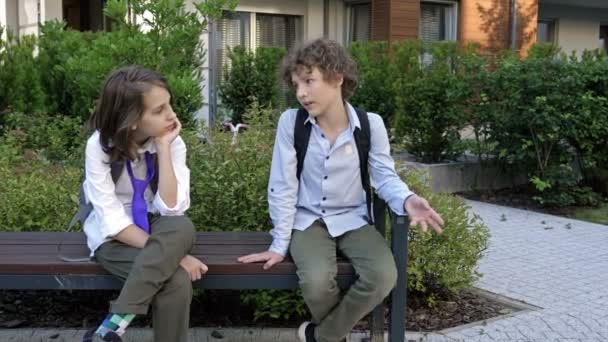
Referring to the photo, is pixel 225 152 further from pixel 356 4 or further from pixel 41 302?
pixel 356 4

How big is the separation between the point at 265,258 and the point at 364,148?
75cm

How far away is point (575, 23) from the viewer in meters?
18.4

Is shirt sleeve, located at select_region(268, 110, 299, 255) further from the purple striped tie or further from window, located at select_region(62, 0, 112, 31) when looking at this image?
window, located at select_region(62, 0, 112, 31)

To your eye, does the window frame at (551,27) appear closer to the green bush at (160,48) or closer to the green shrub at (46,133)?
the green shrub at (46,133)

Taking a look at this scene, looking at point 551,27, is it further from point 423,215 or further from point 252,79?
point 423,215

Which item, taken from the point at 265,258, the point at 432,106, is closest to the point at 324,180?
the point at 265,258

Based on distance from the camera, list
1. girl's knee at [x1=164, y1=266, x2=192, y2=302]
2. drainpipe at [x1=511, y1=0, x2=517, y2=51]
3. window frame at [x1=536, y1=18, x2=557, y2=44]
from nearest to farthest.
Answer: girl's knee at [x1=164, y1=266, x2=192, y2=302] → drainpipe at [x1=511, y1=0, x2=517, y2=51] → window frame at [x1=536, y1=18, x2=557, y2=44]

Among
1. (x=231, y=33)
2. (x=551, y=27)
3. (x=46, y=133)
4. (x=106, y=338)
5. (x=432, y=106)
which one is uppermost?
(x=551, y=27)

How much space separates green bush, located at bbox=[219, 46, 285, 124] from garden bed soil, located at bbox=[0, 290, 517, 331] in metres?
7.10

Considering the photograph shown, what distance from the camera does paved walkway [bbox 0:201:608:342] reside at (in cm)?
395

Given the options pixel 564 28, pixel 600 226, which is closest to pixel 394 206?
pixel 600 226

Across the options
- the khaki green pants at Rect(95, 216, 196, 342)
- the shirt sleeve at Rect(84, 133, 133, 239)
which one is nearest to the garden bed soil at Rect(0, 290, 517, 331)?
the khaki green pants at Rect(95, 216, 196, 342)

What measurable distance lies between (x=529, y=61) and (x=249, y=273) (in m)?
5.62

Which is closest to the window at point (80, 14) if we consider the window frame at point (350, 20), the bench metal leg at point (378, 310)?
the window frame at point (350, 20)
